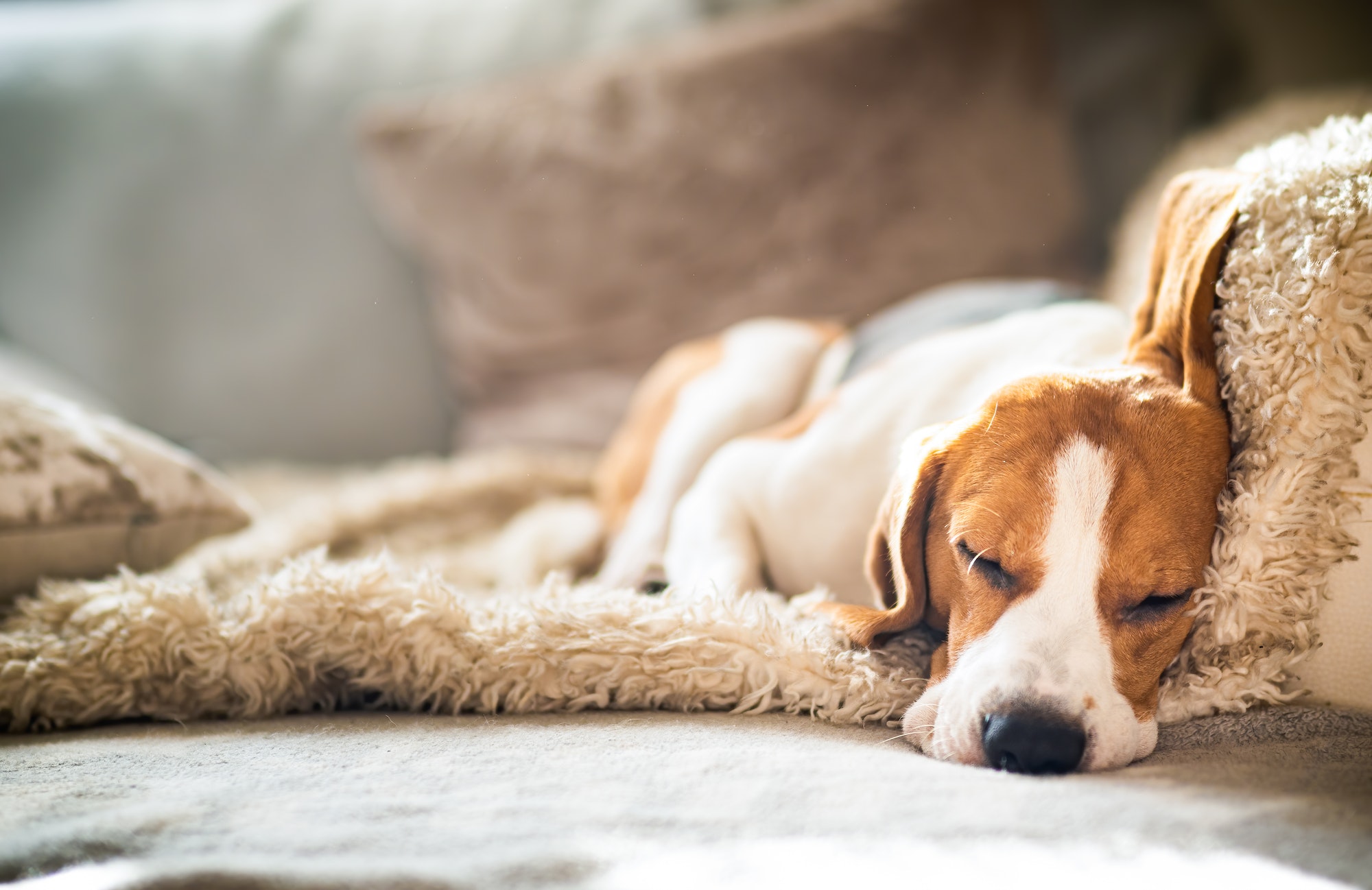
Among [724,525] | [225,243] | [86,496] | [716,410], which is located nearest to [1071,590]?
[724,525]

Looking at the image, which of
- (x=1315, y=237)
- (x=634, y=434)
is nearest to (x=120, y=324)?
(x=634, y=434)

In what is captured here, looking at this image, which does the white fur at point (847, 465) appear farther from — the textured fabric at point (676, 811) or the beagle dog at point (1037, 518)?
the textured fabric at point (676, 811)

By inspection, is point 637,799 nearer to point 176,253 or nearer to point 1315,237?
point 1315,237

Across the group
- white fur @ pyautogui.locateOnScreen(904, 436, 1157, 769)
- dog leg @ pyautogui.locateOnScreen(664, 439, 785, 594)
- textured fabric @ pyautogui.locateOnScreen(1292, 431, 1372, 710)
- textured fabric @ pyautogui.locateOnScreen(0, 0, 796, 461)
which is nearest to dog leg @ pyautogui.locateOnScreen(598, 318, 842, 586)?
dog leg @ pyautogui.locateOnScreen(664, 439, 785, 594)

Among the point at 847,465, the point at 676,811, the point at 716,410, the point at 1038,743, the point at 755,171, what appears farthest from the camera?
the point at 755,171

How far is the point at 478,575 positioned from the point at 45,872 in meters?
0.99

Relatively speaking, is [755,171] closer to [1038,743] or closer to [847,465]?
[847,465]

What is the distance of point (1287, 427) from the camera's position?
3.48ft

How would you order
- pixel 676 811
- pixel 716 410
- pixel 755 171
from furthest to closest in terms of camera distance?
pixel 755 171
pixel 716 410
pixel 676 811

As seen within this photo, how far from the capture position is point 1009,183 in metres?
2.34

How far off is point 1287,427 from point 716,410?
3.55 ft

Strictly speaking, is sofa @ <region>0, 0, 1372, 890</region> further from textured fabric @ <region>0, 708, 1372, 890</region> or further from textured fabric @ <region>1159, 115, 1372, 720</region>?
textured fabric @ <region>1159, 115, 1372, 720</region>

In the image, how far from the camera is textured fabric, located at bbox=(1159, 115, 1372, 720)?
105 centimetres

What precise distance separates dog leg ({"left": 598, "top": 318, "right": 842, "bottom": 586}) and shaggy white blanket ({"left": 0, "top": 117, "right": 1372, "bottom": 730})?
524mm
